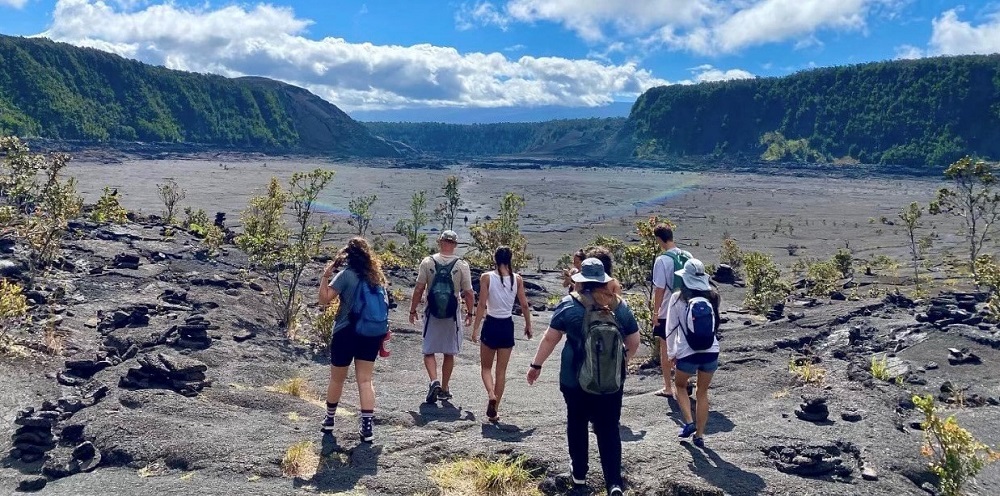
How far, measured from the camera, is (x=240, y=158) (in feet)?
398

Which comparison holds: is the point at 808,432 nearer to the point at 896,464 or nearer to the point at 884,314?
the point at 896,464

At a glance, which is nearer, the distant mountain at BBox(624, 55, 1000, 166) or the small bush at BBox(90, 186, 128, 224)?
the small bush at BBox(90, 186, 128, 224)

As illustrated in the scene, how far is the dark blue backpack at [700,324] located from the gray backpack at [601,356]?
129 centimetres

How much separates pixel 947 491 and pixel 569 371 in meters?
3.33

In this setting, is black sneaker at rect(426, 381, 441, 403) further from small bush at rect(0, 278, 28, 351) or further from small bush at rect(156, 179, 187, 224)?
small bush at rect(156, 179, 187, 224)

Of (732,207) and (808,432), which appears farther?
(732,207)

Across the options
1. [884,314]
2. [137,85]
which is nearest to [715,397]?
[884,314]

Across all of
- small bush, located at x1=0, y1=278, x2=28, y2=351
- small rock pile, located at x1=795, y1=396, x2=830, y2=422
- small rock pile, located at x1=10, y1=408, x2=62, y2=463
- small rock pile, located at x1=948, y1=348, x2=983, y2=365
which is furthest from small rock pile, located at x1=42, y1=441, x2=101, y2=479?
small rock pile, located at x1=948, y1=348, x2=983, y2=365

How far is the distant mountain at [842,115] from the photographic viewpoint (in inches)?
4988

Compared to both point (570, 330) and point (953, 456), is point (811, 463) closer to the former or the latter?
point (953, 456)

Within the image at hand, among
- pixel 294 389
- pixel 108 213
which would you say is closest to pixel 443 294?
pixel 294 389

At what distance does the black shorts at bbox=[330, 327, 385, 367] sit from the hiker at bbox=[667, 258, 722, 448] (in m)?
2.76

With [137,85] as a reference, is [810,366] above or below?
below

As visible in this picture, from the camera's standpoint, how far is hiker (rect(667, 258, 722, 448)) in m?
6.11
